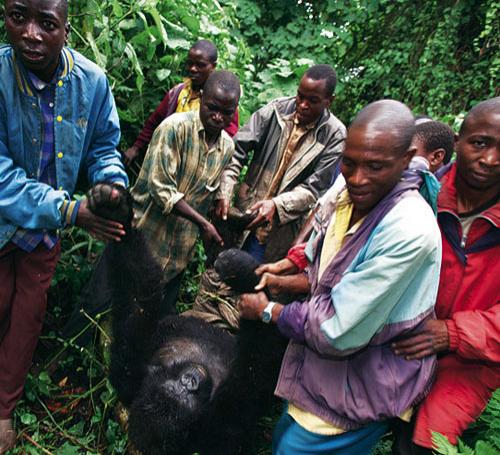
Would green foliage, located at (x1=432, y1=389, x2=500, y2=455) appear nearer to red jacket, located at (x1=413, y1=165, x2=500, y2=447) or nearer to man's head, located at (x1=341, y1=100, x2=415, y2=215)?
red jacket, located at (x1=413, y1=165, x2=500, y2=447)

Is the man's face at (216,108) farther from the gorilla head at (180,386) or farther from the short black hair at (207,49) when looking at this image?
the gorilla head at (180,386)

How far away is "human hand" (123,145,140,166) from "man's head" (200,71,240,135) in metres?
0.94

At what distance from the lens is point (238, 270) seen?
2.33 meters

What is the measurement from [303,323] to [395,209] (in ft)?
1.77

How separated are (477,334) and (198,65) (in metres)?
2.72

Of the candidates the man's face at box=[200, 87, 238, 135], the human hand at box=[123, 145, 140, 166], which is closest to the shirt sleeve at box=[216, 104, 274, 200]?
the man's face at box=[200, 87, 238, 135]

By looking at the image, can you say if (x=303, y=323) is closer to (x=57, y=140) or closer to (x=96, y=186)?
(x=96, y=186)

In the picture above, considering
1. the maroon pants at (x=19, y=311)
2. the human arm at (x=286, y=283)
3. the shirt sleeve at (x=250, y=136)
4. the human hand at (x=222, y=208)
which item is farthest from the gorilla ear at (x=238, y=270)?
the shirt sleeve at (x=250, y=136)

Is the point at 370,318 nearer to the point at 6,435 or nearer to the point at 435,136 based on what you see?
the point at 435,136

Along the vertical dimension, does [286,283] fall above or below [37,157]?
below

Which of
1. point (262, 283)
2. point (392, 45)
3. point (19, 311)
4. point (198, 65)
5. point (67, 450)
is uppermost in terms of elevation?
point (392, 45)

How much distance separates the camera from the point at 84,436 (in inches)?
109

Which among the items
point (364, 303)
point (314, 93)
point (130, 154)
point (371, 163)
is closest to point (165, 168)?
point (130, 154)

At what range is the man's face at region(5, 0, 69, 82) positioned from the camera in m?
1.86
